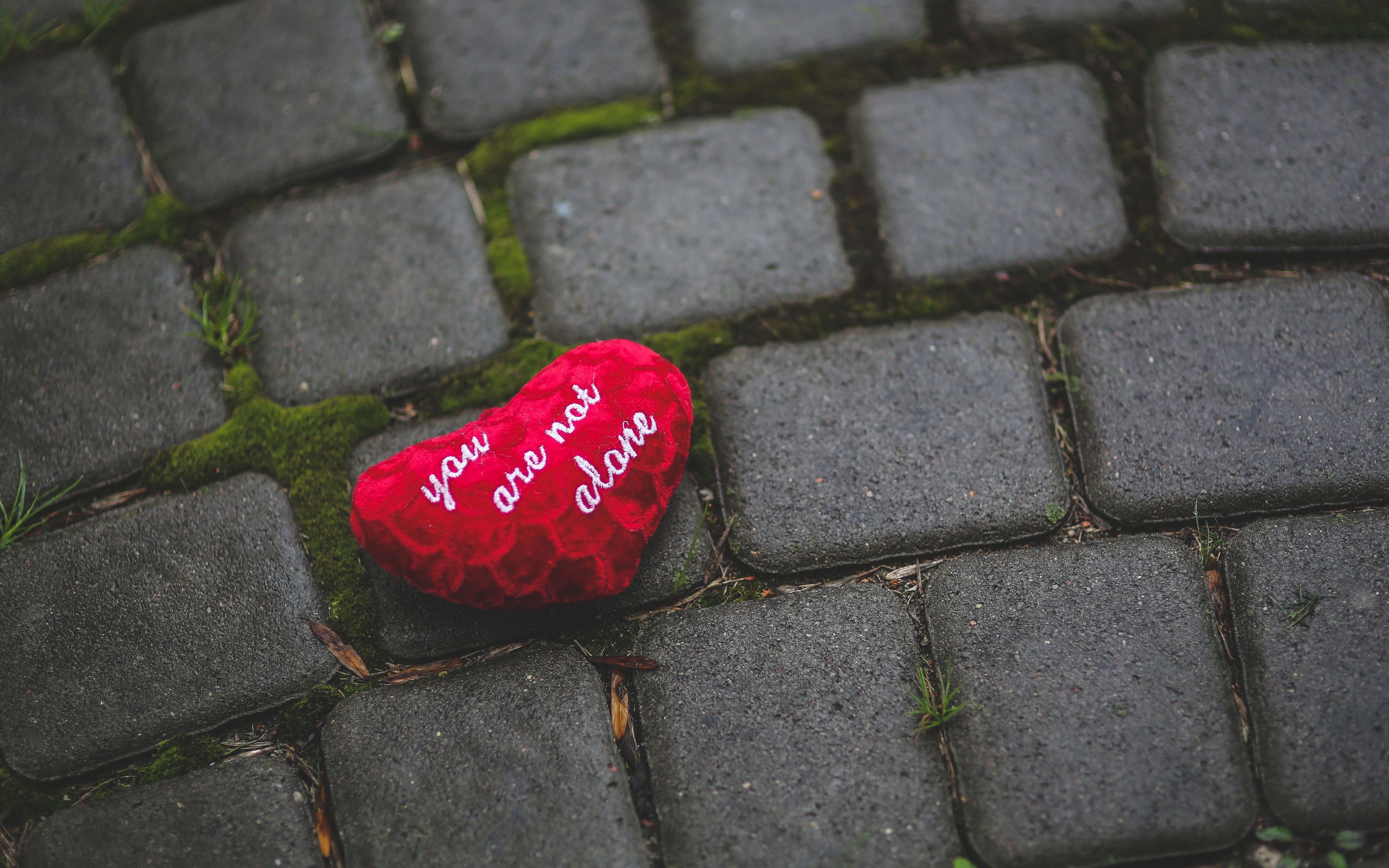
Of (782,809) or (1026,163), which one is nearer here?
(782,809)

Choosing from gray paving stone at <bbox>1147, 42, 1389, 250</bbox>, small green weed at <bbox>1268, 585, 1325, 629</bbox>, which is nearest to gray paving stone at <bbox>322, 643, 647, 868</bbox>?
small green weed at <bbox>1268, 585, 1325, 629</bbox>

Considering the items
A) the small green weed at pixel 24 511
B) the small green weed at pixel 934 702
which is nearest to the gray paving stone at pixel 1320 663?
the small green weed at pixel 934 702

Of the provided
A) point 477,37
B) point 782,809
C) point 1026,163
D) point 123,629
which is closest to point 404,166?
point 477,37

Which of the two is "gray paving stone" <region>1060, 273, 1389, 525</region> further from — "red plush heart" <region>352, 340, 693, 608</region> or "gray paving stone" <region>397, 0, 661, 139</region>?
"gray paving stone" <region>397, 0, 661, 139</region>

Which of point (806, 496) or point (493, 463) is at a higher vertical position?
point (493, 463)

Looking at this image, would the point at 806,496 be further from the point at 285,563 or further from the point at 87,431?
the point at 87,431

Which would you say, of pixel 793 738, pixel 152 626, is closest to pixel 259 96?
pixel 152 626

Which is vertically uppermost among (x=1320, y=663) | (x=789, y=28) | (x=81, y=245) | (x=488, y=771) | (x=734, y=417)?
(x=789, y=28)

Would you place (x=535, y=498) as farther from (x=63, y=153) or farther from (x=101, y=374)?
(x=63, y=153)
